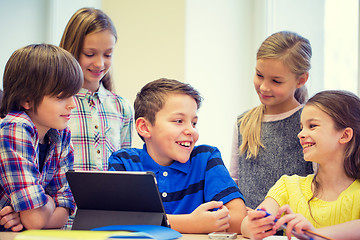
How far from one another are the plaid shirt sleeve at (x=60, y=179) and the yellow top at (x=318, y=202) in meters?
0.71

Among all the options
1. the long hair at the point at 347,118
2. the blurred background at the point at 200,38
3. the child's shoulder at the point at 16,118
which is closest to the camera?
the child's shoulder at the point at 16,118

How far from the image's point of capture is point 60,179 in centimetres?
163

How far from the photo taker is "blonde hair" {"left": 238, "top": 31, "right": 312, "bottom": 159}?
2.03 metres

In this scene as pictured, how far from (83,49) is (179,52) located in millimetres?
1161

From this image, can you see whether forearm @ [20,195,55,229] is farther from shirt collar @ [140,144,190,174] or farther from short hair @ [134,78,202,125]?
short hair @ [134,78,202,125]

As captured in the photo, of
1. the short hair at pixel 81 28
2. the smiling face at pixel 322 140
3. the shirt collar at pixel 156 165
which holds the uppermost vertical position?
the short hair at pixel 81 28

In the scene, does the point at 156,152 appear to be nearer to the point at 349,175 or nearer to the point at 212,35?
the point at 349,175

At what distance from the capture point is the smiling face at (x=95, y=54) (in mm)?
2131

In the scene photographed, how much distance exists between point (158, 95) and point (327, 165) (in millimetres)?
664

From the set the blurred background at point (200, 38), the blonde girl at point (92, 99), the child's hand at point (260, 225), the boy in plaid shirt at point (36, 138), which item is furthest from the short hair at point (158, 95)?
the blurred background at point (200, 38)

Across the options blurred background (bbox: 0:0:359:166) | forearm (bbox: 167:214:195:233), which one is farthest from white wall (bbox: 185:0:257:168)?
forearm (bbox: 167:214:195:233)

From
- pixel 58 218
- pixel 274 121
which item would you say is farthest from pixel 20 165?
pixel 274 121

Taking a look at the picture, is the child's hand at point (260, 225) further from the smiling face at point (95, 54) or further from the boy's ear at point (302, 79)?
the smiling face at point (95, 54)

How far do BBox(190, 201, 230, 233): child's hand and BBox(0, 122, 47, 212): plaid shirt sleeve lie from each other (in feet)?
1.57
